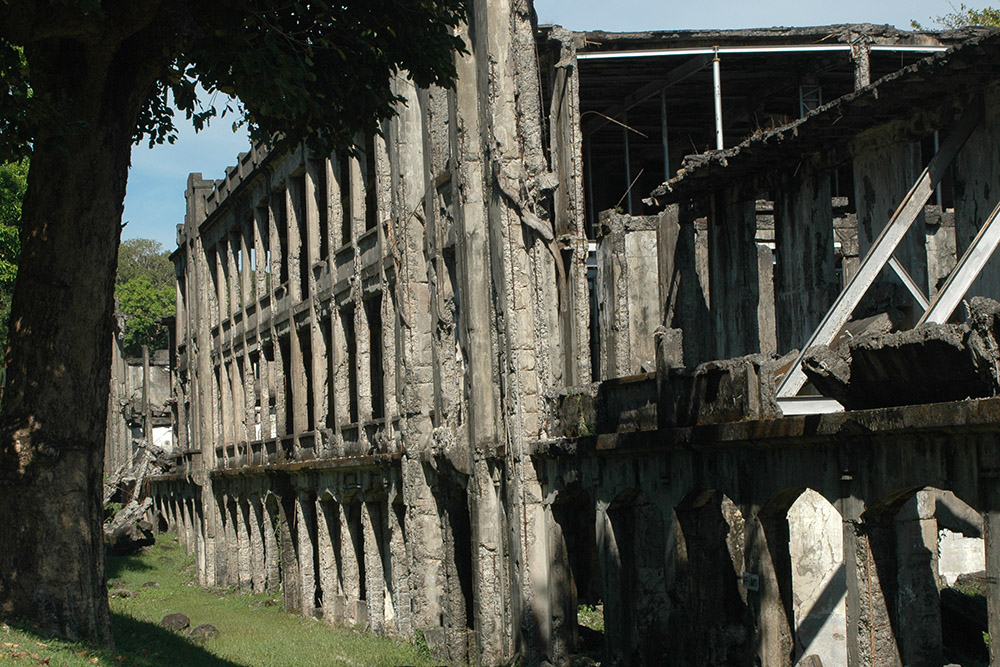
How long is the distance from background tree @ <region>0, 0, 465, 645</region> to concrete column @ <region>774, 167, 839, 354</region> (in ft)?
21.7

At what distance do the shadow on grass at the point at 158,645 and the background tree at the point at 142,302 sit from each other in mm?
49530

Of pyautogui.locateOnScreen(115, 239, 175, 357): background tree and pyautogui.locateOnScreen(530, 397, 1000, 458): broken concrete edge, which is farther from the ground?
pyautogui.locateOnScreen(115, 239, 175, 357): background tree

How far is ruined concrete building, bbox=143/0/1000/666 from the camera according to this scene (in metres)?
9.95

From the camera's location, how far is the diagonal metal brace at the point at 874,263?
443 inches

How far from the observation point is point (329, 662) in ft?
60.1

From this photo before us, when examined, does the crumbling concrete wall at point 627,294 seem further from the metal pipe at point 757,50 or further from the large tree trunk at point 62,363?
the large tree trunk at point 62,363

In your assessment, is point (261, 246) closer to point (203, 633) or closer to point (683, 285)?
point (203, 633)

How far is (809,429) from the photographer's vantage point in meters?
10.0

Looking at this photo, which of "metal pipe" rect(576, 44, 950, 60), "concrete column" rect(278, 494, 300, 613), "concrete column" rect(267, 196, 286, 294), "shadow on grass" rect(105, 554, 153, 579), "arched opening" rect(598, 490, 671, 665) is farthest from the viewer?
"shadow on grass" rect(105, 554, 153, 579)

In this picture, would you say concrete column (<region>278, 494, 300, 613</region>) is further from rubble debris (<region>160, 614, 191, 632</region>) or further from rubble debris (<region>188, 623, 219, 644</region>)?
rubble debris (<region>188, 623, 219, 644</region>)

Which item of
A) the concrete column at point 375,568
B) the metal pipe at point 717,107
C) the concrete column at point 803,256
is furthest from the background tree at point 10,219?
the concrete column at point 803,256

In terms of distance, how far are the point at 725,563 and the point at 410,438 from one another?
8309 mm

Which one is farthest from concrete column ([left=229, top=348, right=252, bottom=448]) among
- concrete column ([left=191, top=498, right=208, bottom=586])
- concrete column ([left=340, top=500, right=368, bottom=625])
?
concrete column ([left=340, top=500, right=368, bottom=625])

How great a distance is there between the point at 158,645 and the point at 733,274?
30.6 feet
